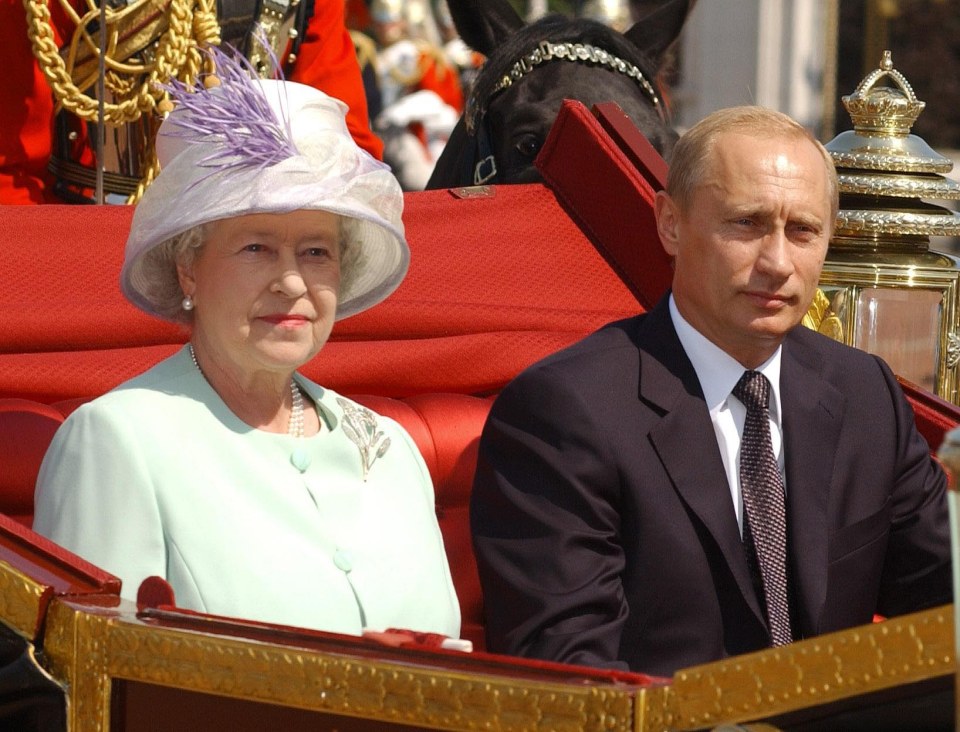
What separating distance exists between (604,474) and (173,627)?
26.3 inches

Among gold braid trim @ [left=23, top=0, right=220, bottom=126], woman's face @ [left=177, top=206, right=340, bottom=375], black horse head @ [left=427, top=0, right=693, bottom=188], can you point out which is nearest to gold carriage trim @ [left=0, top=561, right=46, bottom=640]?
woman's face @ [left=177, top=206, right=340, bottom=375]

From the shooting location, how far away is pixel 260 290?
2.09m

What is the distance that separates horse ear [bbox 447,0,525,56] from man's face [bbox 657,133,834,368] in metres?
1.93

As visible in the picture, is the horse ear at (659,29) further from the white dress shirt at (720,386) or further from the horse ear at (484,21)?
the white dress shirt at (720,386)

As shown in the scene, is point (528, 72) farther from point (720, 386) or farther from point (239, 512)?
point (239, 512)

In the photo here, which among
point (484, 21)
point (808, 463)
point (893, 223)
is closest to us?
point (808, 463)

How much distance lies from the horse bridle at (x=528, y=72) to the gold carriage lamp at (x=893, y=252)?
0.59m

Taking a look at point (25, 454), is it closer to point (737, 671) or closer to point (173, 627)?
point (173, 627)

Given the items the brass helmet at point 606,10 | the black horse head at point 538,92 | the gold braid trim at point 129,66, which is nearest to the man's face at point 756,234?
the black horse head at point 538,92

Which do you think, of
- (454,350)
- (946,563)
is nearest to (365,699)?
(946,563)

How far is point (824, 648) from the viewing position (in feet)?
4.71

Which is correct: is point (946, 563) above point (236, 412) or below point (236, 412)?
below

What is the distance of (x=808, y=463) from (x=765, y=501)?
0.29 ft

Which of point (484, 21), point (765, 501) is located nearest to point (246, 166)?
point (765, 501)
